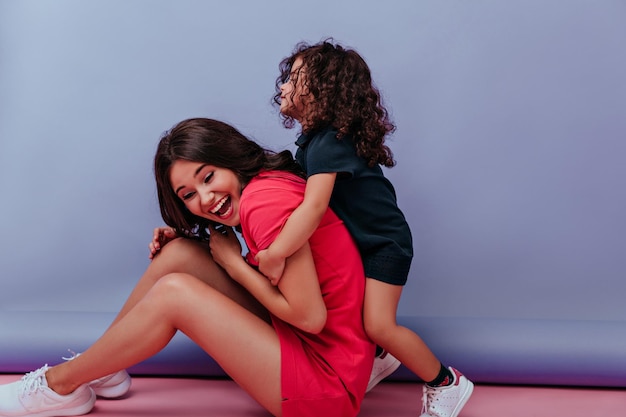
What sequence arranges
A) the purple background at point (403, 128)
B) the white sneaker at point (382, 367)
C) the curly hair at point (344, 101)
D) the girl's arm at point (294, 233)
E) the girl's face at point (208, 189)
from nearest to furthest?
1. the girl's arm at point (294, 233)
2. the girl's face at point (208, 189)
3. the curly hair at point (344, 101)
4. the white sneaker at point (382, 367)
5. the purple background at point (403, 128)

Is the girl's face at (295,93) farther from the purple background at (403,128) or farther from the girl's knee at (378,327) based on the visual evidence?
the purple background at (403,128)

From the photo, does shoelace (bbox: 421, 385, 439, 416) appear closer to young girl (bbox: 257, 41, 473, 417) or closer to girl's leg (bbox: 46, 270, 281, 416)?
young girl (bbox: 257, 41, 473, 417)

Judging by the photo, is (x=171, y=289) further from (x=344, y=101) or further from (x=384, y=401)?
(x=384, y=401)

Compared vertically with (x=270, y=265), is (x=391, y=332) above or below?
below

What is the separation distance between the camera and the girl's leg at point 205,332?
1.89 meters

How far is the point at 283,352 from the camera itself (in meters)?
1.89

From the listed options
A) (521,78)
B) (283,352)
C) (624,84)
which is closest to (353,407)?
(283,352)

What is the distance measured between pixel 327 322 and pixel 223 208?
1.20 ft

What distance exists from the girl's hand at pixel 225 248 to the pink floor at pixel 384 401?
1.32 feet

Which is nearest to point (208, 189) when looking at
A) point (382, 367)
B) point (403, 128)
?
point (382, 367)

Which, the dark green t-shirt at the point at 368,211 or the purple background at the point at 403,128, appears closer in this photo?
the dark green t-shirt at the point at 368,211

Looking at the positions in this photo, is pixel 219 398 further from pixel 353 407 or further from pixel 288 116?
pixel 288 116

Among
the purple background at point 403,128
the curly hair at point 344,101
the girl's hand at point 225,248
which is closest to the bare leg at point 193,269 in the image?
the girl's hand at point 225,248

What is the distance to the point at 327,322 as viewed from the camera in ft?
6.41
